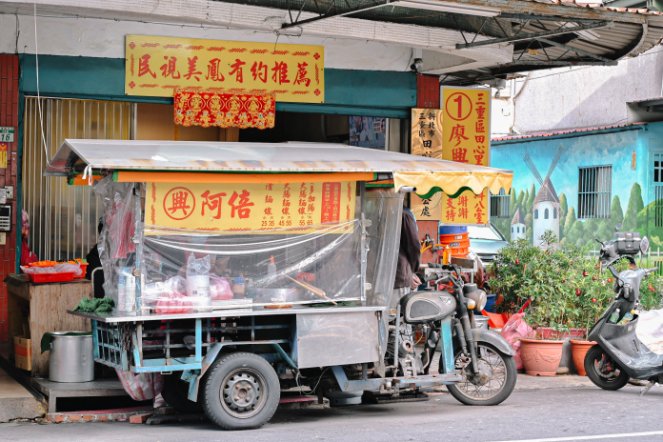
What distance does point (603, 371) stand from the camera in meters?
10.2

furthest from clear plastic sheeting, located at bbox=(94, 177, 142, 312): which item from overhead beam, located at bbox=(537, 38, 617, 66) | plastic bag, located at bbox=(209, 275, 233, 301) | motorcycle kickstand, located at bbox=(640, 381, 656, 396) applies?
overhead beam, located at bbox=(537, 38, 617, 66)

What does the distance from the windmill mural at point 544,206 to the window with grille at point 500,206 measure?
116 centimetres

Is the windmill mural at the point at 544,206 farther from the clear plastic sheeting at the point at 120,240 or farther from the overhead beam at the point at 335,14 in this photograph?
the clear plastic sheeting at the point at 120,240

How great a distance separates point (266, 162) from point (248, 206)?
397 millimetres

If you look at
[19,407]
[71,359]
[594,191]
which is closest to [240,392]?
[71,359]

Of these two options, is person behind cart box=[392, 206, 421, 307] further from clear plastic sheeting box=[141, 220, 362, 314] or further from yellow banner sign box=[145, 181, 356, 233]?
yellow banner sign box=[145, 181, 356, 233]

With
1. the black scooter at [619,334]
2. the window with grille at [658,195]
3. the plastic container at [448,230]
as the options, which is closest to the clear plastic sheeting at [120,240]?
the black scooter at [619,334]

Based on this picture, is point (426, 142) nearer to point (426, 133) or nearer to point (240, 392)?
point (426, 133)

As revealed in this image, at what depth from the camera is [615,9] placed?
438 inches

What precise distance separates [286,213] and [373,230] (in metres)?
0.93

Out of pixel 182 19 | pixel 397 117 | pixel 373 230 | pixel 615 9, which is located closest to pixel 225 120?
pixel 182 19

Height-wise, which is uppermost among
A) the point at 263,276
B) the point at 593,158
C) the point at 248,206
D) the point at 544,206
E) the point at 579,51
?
the point at 579,51

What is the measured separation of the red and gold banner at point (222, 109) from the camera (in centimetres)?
1185

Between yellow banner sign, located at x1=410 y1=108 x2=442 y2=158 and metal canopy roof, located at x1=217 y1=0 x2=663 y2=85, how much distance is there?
58cm
